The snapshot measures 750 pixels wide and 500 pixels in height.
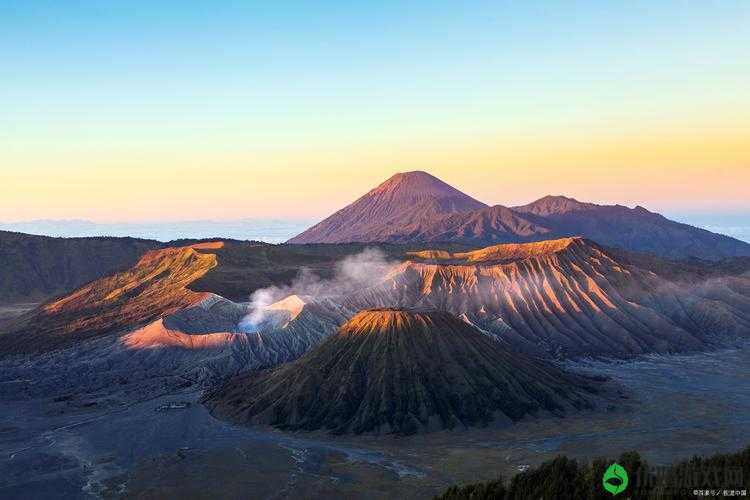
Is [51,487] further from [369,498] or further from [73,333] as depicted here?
[73,333]

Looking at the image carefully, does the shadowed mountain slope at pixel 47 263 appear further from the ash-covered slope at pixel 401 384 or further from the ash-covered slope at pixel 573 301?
the ash-covered slope at pixel 401 384

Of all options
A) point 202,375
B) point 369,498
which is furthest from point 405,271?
point 369,498

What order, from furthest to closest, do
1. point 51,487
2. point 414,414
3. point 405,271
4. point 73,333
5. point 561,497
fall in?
point 405,271 < point 73,333 < point 414,414 < point 51,487 < point 561,497

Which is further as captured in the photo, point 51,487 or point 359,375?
point 359,375

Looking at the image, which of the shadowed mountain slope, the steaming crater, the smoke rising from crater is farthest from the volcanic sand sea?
the shadowed mountain slope

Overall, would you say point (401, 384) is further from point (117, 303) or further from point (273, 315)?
point (117, 303)

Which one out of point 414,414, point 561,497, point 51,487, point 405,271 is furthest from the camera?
point 405,271

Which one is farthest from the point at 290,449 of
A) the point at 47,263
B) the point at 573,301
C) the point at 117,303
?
the point at 47,263
